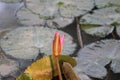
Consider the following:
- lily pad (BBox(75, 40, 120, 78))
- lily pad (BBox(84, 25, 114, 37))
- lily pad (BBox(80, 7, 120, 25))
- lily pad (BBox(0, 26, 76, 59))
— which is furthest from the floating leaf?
lily pad (BBox(80, 7, 120, 25))

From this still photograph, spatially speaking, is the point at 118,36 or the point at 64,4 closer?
the point at 118,36

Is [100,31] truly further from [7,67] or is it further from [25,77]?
[25,77]

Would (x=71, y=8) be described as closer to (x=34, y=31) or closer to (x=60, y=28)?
(x=60, y=28)

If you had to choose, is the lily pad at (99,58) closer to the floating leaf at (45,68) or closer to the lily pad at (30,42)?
the lily pad at (30,42)

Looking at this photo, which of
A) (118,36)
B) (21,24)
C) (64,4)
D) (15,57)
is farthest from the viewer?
(64,4)

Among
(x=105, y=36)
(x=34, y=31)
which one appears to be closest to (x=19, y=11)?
(x=34, y=31)

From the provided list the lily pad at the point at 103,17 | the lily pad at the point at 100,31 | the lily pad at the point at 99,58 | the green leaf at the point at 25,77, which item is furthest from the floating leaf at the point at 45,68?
the lily pad at the point at 103,17
